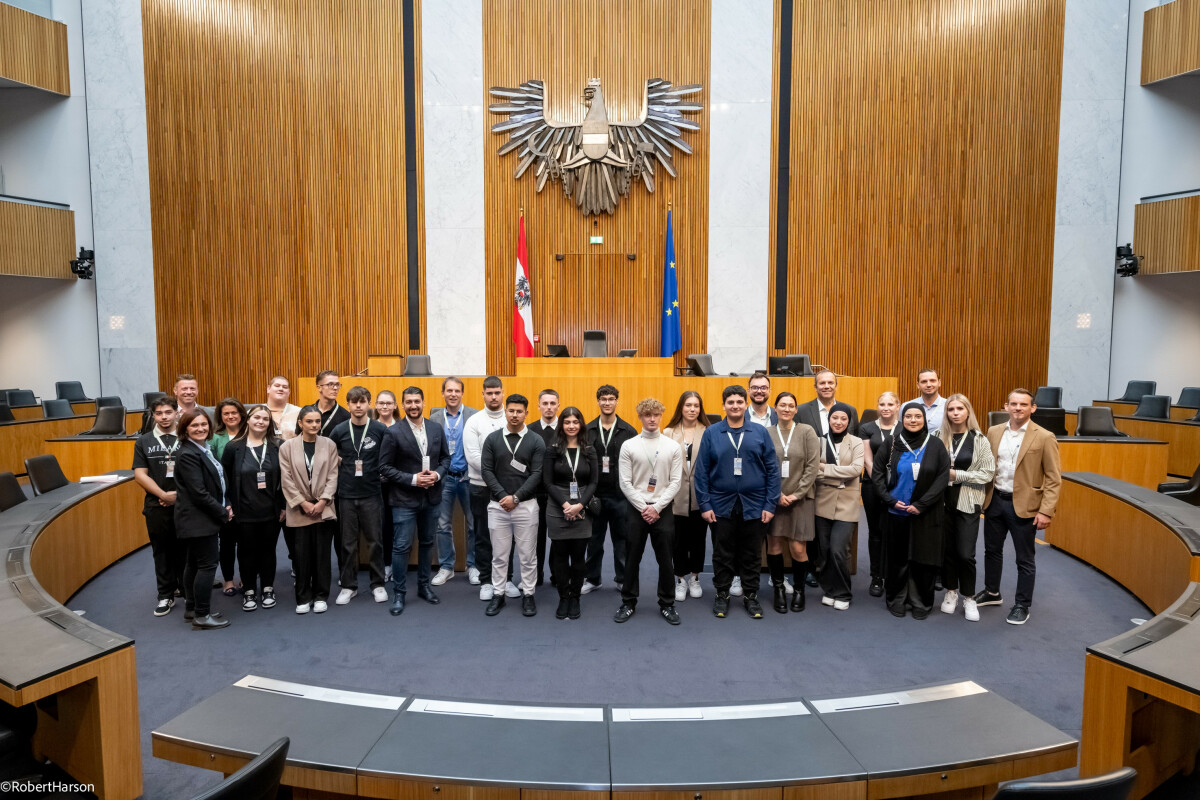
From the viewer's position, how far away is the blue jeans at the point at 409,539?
4.21 m

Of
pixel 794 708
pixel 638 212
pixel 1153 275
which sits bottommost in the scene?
pixel 794 708

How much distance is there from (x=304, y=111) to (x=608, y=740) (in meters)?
11.0

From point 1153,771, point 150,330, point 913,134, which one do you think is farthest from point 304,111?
point 1153,771

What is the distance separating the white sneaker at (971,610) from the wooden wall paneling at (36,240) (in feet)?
42.2

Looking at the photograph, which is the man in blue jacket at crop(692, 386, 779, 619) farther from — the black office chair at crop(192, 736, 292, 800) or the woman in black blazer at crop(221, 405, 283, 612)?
the black office chair at crop(192, 736, 292, 800)

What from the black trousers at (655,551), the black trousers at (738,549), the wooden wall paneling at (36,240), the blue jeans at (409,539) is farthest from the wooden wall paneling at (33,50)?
the black trousers at (738,549)

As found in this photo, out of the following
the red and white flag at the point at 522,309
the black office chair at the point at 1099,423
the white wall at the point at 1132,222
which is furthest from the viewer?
the red and white flag at the point at 522,309

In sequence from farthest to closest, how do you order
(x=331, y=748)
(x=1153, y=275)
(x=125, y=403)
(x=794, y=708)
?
(x=125, y=403) < (x=1153, y=275) < (x=794, y=708) < (x=331, y=748)

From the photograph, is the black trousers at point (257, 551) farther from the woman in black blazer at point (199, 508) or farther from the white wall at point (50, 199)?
the white wall at point (50, 199)

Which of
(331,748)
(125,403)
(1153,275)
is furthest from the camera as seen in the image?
(125,403)

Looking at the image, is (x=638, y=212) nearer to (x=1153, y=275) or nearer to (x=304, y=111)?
(x=304, y=111)

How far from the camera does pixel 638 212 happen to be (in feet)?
34.3

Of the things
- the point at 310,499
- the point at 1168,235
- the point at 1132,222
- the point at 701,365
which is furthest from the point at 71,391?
the point at 1168,235

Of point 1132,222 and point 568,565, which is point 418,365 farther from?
point 1132,222
